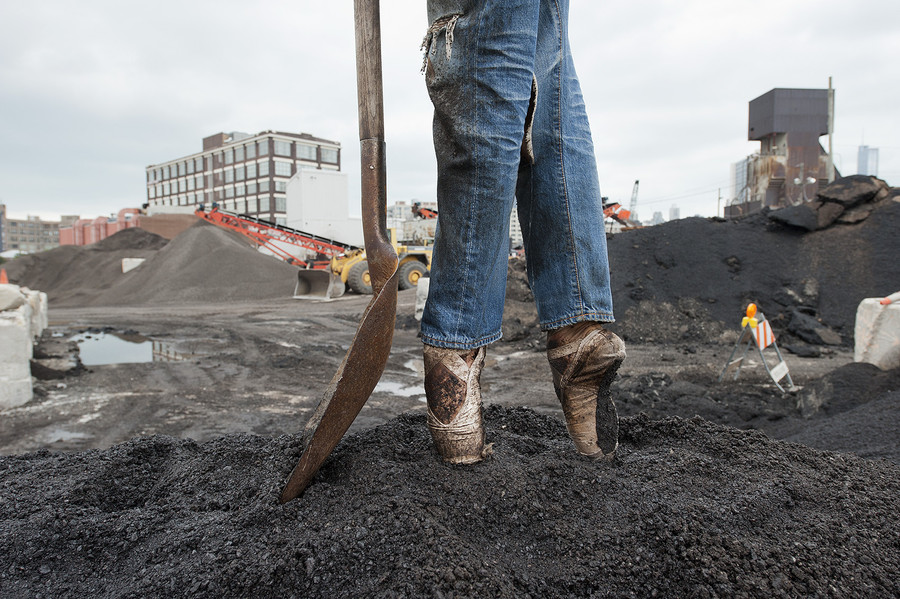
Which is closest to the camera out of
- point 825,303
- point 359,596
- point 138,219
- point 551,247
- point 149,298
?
point 359,596

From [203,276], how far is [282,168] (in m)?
43.4

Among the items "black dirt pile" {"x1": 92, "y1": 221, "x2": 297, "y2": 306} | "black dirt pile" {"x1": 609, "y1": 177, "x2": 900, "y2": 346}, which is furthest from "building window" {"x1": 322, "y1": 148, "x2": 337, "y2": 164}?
"black dirt pile" {"x1": 609, "y1": 177, "x2": 900, "y2": 346}

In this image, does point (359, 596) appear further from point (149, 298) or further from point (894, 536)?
point (149, 298)

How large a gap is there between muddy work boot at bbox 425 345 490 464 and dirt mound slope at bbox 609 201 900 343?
6.21 metres

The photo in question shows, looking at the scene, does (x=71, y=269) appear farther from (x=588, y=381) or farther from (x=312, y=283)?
(x=588, y=381)

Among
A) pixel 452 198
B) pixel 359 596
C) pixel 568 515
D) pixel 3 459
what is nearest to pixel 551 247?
pixel 452 198

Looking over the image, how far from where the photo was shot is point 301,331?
894cm

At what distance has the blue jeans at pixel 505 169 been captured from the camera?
4.05 ft

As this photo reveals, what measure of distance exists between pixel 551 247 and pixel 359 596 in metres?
0.94

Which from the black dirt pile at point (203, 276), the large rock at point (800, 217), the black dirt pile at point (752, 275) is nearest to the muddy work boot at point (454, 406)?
the black dirt pile at point (752, 275)

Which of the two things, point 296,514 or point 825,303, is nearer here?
point 296,514

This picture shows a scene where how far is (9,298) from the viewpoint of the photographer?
4402 millimetres

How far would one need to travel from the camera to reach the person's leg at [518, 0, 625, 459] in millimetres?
1385

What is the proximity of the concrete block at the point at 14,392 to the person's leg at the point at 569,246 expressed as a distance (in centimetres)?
391
